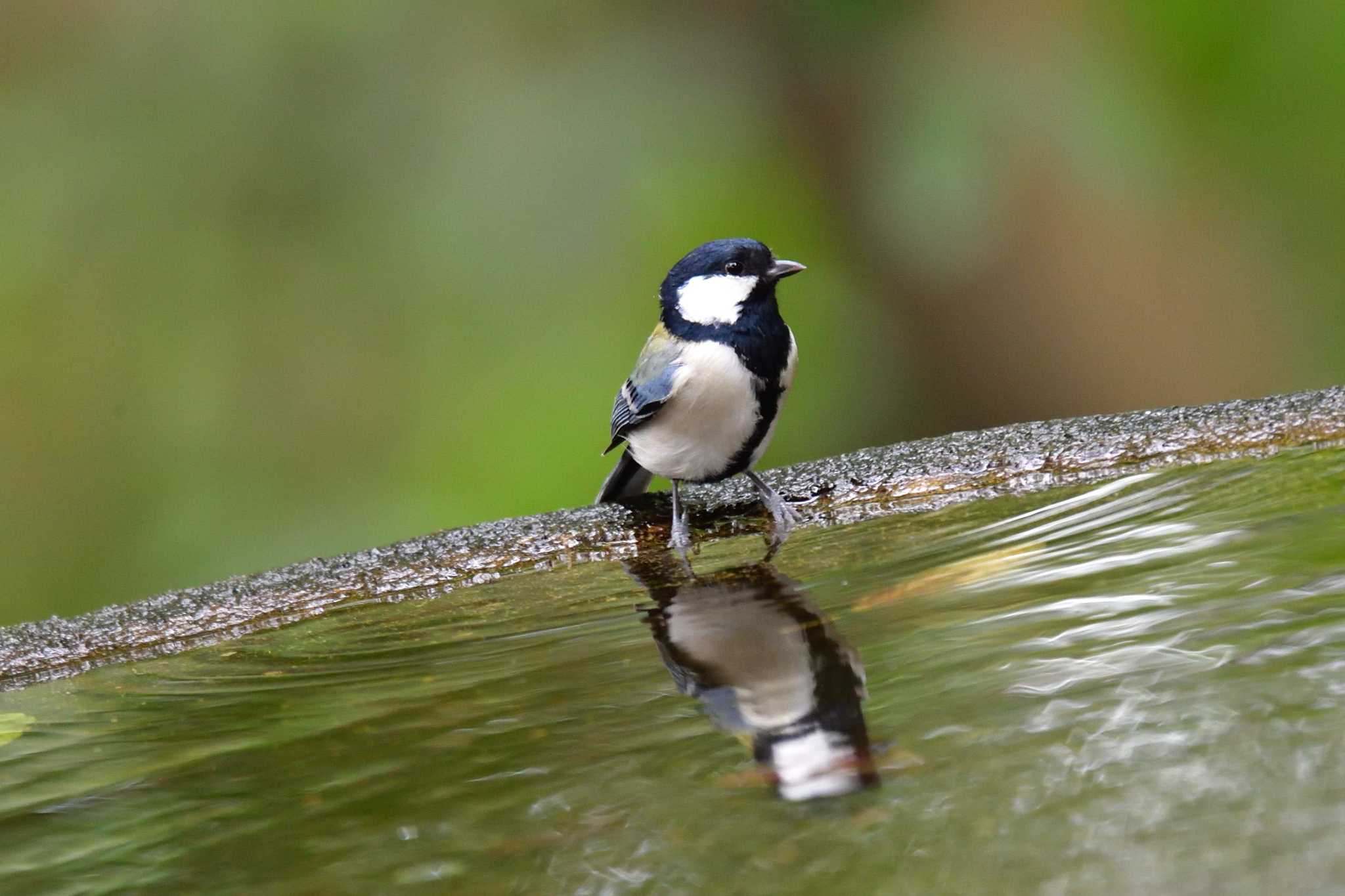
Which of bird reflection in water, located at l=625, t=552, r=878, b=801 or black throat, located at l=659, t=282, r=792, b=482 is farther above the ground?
black throat, located at l=659, t=282, r=792, b=482

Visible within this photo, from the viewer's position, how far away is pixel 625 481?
3.14 metres

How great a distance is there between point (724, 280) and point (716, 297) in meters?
0.04

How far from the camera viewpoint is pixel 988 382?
489 centimetres

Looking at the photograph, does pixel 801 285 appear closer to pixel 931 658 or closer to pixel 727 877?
pixel 931 658

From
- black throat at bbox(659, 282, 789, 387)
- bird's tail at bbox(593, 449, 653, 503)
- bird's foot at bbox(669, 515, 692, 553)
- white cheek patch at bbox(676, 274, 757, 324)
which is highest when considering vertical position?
white cheek patch at bbox(676, 274, 757, 324)

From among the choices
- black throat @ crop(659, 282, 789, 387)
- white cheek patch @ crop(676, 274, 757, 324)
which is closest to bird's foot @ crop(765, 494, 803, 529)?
black throat @ crop(659, 282, 789, 387)

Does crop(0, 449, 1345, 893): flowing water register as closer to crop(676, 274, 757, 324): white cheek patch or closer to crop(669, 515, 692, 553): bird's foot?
crop(669, 515, 692, 553): bird's foot

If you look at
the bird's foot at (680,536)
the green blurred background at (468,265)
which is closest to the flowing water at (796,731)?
the bird's foot at (680,536)

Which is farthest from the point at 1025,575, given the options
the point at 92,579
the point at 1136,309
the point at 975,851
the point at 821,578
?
the point at 92,579

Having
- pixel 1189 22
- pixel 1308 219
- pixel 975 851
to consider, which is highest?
pixel 1189 22

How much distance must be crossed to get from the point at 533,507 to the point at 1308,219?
110 inches

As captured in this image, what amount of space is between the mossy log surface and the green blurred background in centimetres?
187

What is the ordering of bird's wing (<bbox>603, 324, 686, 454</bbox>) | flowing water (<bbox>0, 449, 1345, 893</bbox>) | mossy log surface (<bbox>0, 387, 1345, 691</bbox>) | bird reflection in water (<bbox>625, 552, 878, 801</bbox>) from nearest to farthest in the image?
flowing water (<bbox>0, 449, 1345, 893</bbox>), bird reflection in water (<bbox>625, 552, 878, 801</bbox>), mossy log surface (<bbox>0, 387, 1345, 691</bbox>), bird's wing (<bbox>603, 324, 686, 454</bbox>)

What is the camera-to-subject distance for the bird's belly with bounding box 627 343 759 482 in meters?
2.62
